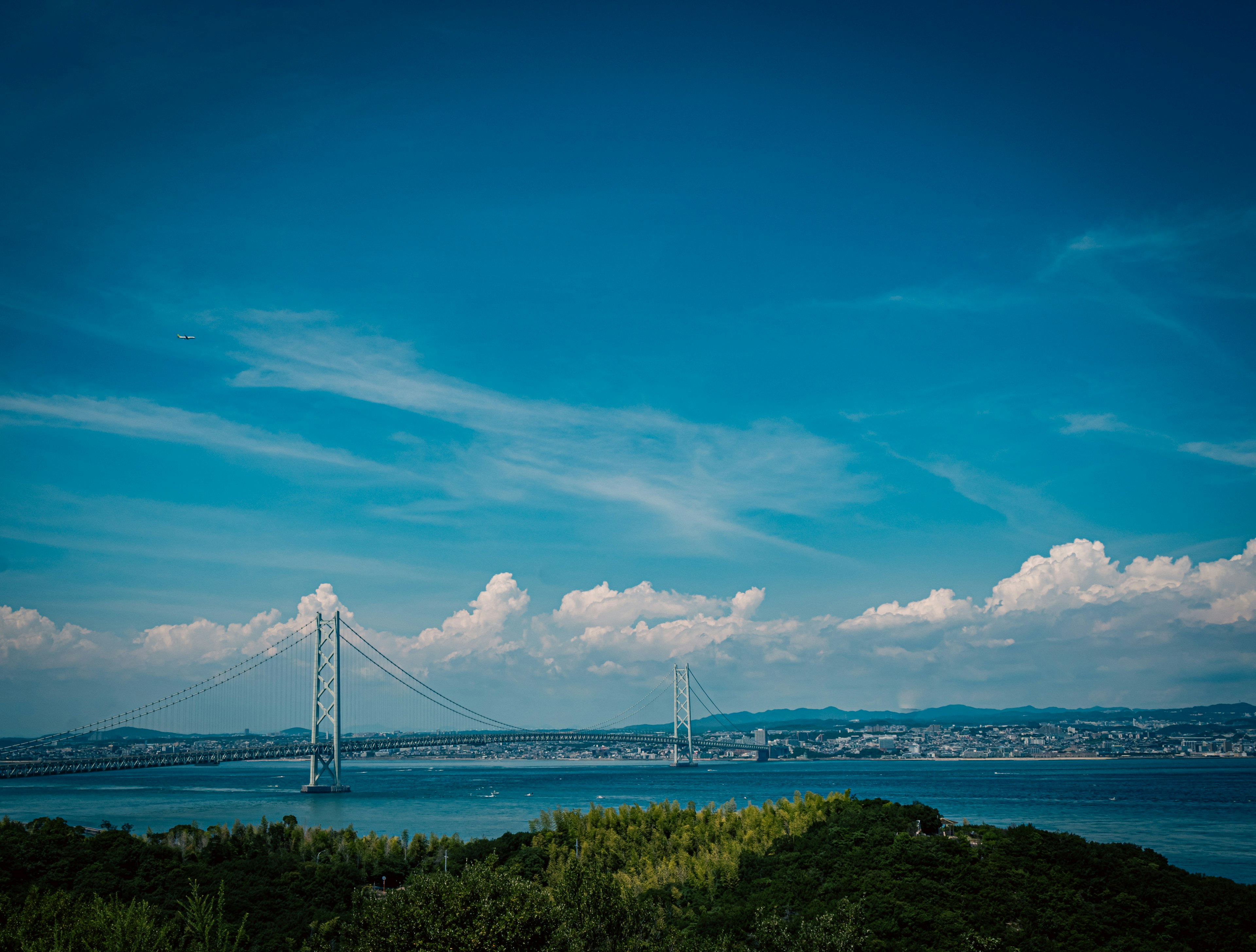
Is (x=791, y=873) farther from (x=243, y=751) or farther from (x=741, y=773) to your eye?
(x=741, y=773)

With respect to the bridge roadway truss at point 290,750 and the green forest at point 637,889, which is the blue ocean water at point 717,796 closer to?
the bridge roadway truss at point 290,750

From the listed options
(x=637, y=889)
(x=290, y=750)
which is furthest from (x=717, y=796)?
(x=637, y=889)

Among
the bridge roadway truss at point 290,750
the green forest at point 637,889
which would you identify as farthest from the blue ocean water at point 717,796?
the green forest at point 637,889

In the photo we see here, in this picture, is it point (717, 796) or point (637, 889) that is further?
point (717, 796)

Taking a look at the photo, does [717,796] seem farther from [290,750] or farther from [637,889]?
[637,889]

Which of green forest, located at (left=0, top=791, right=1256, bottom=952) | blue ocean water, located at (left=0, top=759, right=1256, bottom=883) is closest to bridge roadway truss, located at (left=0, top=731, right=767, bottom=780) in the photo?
blue ocean water, located at (left=0, top=759, right=1256, bottom=883)

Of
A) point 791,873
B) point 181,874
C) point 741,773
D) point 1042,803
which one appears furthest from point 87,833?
point 741,773
